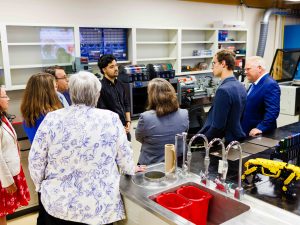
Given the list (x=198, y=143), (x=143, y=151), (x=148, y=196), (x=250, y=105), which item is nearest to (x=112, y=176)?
(x=148, y=196)

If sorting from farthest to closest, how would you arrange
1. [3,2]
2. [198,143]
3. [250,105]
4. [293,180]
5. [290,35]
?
[290,35], [3,2], [250,105], [198,143], [293,180]

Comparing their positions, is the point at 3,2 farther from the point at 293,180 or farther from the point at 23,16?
the point at 293,180

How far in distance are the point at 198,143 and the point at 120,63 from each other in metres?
2.37

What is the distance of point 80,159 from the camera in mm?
1516

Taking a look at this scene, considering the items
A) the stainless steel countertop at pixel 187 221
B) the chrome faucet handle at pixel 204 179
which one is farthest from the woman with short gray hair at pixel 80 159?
the chrome faucet handle at pixel 204 179

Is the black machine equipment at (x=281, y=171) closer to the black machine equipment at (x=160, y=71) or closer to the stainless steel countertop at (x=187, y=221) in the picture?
the stainless steel countertop at (x=187, y=221)

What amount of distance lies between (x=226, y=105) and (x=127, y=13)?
2.84 metres

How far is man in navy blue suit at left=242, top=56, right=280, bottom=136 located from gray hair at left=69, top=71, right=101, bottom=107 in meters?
1.73

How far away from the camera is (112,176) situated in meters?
1.58

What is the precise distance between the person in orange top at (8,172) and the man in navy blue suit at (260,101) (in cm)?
198

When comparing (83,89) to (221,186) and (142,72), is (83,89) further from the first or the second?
(142,72)

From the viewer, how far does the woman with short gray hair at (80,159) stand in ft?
4.98

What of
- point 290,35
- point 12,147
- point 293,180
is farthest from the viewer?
point 290,35

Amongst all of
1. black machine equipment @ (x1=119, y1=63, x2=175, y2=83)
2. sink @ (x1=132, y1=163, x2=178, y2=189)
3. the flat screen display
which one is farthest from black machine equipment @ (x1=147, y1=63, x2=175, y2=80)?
sink @ (x1=132, y1=163, x2=178, y2=189)
